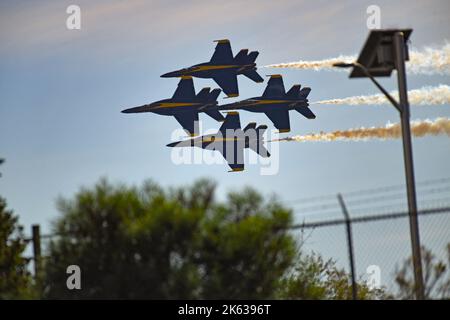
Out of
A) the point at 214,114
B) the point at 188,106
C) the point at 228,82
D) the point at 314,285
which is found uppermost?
the point at 228,82

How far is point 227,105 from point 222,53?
3.94 metres

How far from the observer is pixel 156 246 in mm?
17875

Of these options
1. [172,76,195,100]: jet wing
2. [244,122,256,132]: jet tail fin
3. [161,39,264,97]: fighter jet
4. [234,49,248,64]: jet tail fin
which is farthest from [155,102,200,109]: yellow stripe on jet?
[234,49,248,64]: jet tail fin

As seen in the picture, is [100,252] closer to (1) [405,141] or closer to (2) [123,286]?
(2) [123,286]

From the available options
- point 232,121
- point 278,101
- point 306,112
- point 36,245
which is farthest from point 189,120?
point 36,245

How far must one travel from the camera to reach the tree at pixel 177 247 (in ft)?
58.3

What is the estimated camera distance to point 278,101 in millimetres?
76688

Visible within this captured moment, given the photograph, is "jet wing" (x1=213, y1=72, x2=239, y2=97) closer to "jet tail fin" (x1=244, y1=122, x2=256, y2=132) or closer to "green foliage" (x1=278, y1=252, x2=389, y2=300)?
"jet tail fin" (x1=244, y1=122, x2=256, y2=132)

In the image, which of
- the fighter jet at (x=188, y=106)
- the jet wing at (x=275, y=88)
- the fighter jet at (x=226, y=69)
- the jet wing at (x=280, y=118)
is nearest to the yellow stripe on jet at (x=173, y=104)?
the fighter jet at (x=188, y=106)

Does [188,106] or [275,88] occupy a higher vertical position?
[275,88]

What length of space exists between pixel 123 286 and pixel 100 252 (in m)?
0.79

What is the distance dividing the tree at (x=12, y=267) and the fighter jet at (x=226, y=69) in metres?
46.0

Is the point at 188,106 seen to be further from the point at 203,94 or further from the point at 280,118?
the point at 280,118

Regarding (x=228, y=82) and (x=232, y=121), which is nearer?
(x=228, y=82)
